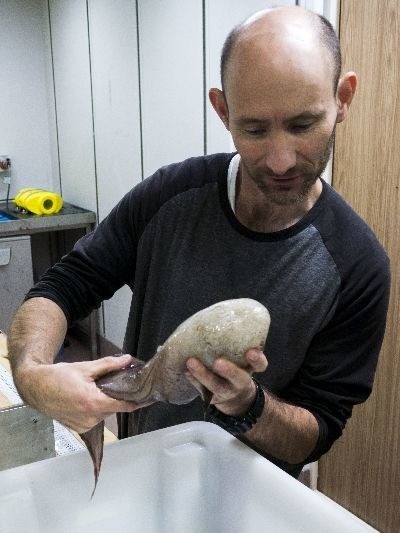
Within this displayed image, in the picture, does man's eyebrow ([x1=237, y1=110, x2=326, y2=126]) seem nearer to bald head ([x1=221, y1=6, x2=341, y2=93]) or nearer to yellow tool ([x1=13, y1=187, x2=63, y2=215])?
bald head ([x1=221, y1=6, x2=341, y2=93])

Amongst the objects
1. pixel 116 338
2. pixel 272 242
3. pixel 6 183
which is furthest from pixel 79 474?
pixel 6 183

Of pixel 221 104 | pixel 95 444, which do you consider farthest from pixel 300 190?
pixel 95 444

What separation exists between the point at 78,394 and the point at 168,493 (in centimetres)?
24

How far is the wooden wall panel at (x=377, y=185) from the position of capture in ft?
6.91

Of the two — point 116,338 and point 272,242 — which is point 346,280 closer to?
point 272,242

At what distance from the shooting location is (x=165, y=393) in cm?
90

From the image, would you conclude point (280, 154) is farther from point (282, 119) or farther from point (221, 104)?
point (221, 104)

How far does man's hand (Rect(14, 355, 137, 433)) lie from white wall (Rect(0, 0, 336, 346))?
71.1 inches

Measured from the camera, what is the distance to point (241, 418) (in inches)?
39.1

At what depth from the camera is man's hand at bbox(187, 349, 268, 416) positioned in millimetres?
778

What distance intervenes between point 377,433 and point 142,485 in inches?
63.9

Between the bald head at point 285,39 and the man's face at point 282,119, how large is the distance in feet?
0.05

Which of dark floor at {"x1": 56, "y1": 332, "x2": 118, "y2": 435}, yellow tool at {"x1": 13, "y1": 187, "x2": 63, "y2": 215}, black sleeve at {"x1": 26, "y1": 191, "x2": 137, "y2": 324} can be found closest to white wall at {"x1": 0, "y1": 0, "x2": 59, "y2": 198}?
yellow tool at {"x1": 13, "y1": 187, "x2": 63, "y2": 215}

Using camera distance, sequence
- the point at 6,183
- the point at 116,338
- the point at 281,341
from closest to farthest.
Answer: the point at 281,341 → the point at 116,338 → the point at 6,183
